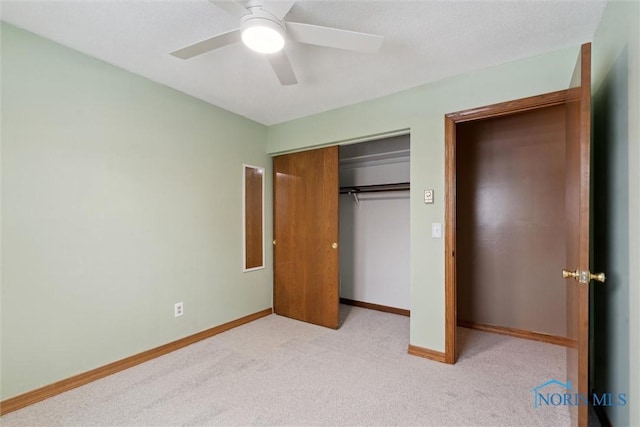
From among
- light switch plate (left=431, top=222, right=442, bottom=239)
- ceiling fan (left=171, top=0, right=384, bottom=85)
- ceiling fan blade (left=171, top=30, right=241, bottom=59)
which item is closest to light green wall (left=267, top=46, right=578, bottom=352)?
light switch plate (left=431, top=222, right=442, bottom=239)

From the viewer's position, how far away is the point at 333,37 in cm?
152

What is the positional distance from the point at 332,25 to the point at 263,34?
48 cm

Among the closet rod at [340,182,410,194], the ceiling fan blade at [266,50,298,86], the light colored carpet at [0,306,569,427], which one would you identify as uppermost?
the ceiling fan blade at [266,50,298,86]

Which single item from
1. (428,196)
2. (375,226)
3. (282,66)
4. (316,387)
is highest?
(282,66)

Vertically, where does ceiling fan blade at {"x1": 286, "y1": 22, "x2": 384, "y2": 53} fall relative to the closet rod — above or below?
above

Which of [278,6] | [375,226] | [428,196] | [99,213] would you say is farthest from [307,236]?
[278,6]

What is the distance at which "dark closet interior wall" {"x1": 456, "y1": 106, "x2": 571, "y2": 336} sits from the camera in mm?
2824

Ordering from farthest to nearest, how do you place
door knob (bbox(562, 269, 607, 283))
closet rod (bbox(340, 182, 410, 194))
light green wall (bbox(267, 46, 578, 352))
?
1. closet rod (bbox(340, 182, 410, 194))
2. light green wall (bbox(267, 46, 578, 352))
3. door knob (bbox(562, 269, 607, 283))

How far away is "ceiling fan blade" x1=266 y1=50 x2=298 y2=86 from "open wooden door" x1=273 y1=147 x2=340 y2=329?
1.27 meters

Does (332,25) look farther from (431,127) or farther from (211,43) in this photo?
(431,127)

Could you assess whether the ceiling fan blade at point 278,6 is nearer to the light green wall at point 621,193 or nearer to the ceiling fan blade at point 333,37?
the ceiling fan blade at point 333,37

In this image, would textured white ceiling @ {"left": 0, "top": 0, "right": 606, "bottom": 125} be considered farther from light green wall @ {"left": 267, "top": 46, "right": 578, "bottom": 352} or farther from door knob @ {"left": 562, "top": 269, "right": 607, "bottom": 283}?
door knob @ {"left": 562, "top": 269, "right": 607, "bottom": 283}

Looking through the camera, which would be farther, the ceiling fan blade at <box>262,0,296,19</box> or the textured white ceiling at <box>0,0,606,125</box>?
the textured white ceiling at <box>0,0,606,125</box>

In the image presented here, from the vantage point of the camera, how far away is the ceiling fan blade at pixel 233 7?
4.20ft
